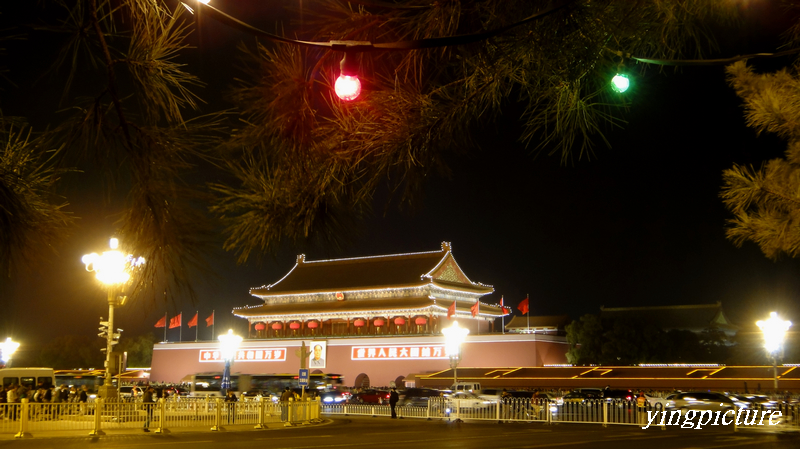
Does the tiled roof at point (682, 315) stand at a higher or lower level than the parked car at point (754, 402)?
higher

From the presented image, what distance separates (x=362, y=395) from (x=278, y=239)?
29.5 metres

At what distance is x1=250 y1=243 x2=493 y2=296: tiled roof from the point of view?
43625 mm

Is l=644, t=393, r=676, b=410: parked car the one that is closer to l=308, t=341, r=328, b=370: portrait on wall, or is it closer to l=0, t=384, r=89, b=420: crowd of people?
l=0, t=384, r=89, b=420: crowd of people

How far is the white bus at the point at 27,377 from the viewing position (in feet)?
88.0

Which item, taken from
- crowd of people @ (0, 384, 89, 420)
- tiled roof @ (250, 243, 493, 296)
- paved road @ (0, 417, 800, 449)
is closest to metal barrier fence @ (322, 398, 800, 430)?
paved road @ (0, 417, 800, 449)

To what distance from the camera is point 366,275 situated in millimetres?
45719

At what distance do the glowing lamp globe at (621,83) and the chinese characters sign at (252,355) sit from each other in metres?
42.6

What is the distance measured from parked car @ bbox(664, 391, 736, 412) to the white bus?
22.0 meters

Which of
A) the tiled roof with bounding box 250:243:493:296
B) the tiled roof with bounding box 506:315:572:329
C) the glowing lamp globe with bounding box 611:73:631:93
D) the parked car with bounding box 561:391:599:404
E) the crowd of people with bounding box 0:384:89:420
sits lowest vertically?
the parked car with bounding box 561:391:599:404

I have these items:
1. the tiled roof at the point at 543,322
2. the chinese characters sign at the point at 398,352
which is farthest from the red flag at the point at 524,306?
the tiled roof at the point at 543,322

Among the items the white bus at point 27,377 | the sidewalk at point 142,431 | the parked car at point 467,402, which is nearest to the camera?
the sidewalk at point 142,431

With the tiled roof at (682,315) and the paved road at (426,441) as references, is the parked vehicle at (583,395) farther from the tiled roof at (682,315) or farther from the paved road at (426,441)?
the tiled roof at (682,315)

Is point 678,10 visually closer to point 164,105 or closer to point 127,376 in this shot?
point 164,105

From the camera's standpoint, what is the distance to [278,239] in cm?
268
